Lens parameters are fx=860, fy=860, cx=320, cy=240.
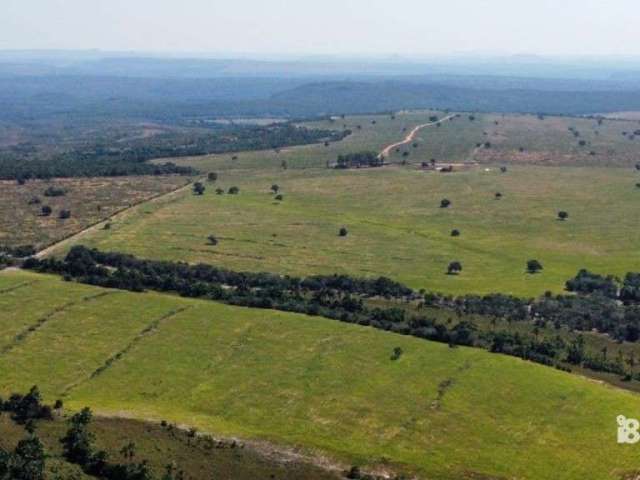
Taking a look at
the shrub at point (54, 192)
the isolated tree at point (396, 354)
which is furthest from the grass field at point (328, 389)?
the shrub at point (54, 192)

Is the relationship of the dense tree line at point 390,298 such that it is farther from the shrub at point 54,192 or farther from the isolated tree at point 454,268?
the shrub at point 54,192

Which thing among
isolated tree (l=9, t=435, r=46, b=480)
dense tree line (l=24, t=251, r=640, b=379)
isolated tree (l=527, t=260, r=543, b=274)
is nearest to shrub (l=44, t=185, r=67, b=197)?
dense tree line (l=24, t=251, r=640, b=379)

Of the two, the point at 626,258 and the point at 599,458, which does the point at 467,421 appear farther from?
the point at 626,258

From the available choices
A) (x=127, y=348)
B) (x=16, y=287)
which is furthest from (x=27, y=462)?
(x=16, y=287)

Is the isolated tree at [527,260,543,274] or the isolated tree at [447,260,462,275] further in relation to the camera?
the isolated tree at [527,260,543,274]

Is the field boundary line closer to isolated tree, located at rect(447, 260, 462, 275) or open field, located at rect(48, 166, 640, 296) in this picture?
open field, located at rect(48, 166, 640, 296)
